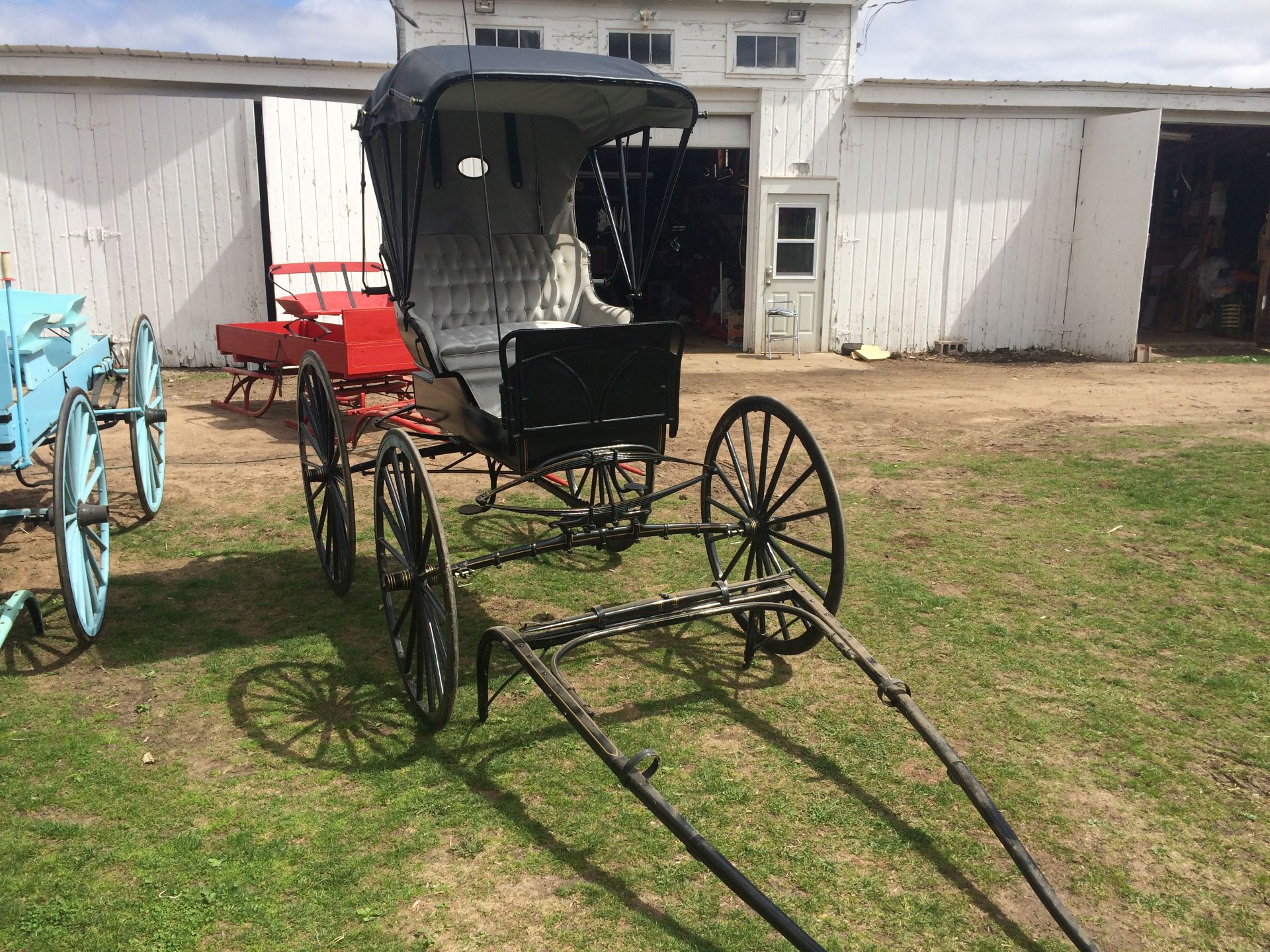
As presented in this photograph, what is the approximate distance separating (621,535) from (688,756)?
91 centimetres

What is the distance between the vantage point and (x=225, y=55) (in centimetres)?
1131

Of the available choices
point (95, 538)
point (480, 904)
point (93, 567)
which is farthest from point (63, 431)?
point (480, 904)

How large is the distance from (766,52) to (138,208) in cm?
830

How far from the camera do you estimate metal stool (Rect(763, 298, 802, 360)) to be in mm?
13664

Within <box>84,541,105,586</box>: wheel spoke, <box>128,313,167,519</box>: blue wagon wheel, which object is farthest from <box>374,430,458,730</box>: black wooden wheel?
<box>128,313,167,519</box>: blue wagon wheel

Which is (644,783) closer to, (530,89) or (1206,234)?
(530,89)

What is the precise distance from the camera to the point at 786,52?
42.5ft

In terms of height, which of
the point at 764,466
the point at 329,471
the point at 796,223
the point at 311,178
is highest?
the point at 311,178

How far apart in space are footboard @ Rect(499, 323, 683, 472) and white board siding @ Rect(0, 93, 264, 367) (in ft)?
30.3

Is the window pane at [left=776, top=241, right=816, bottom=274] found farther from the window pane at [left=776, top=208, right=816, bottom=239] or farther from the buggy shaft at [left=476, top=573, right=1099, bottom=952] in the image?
the buggy shaft at [left=476, top=573, right=1099, bottom=952]

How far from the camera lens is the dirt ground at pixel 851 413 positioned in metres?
6.37

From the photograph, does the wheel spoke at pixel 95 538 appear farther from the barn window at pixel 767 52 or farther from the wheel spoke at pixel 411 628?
the barn window at pixel 767 52

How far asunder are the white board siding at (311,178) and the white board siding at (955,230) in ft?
22.0

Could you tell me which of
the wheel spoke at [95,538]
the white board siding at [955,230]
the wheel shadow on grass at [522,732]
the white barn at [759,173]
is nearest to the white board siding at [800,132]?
the white barn at [759,173]
